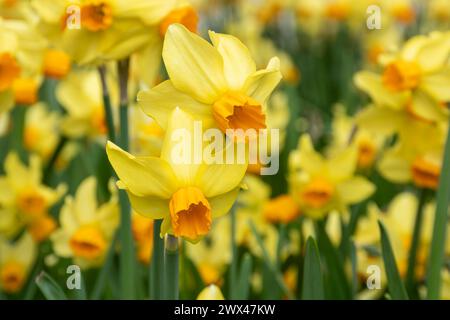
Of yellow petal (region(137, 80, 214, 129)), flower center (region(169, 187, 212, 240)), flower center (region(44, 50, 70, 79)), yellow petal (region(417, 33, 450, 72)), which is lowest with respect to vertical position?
flower center (region(169, 187, 212, 240))

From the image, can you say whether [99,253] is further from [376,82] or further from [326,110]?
[326,110]

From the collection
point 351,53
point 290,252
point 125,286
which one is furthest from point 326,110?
point 125,286

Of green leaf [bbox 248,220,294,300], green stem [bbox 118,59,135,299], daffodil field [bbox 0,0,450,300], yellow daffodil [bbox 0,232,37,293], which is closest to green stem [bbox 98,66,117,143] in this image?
daffodil field [bbox 0,0,450,300]

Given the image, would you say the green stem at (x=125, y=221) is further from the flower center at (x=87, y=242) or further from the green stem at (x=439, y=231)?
the green stem at (x=439, y=231)

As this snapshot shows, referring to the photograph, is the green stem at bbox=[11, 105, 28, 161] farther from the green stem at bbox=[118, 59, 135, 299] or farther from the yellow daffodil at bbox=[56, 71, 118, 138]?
the green stem at bbox=[118, 59, 135, 299]

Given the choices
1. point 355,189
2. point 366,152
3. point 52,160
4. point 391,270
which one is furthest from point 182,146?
point 366,152

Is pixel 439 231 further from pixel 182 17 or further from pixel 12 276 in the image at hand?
pixel 12 276
